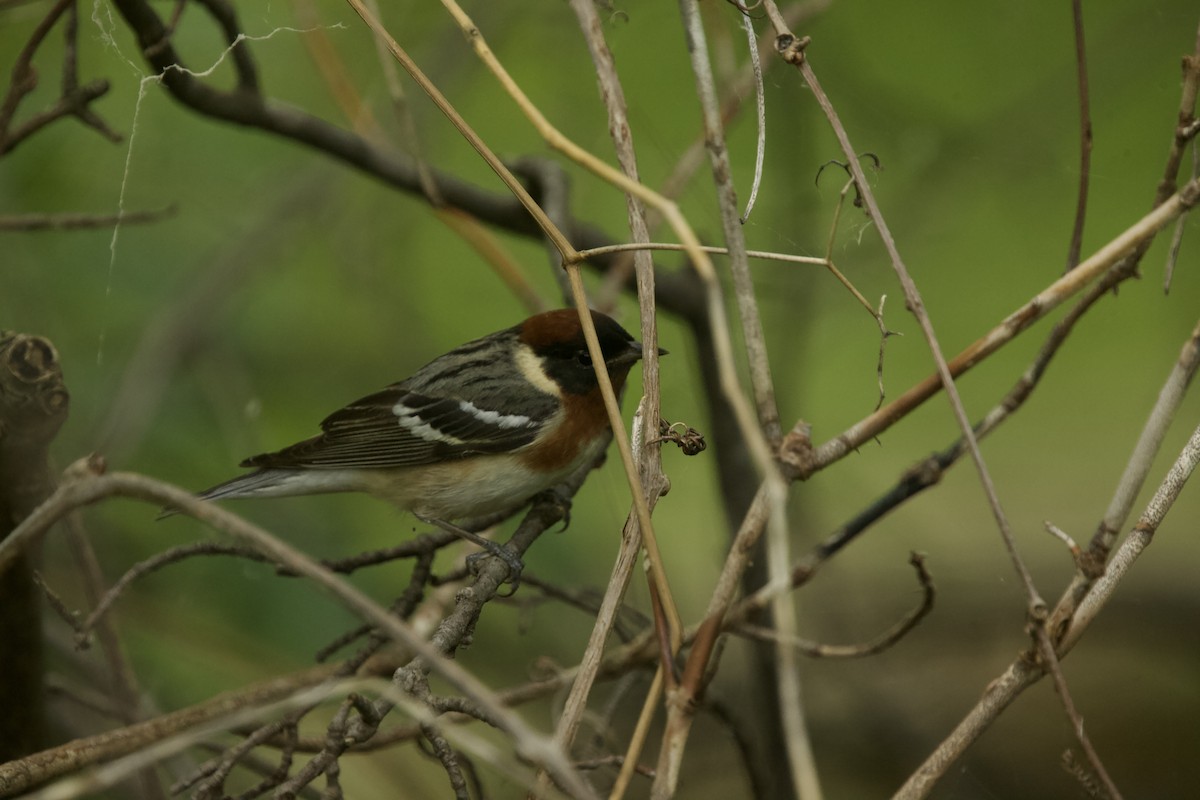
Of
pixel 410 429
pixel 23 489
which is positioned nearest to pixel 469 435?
pixel 410 429

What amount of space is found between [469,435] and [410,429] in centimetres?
20

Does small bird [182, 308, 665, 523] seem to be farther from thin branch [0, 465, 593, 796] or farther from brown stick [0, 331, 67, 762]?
thin branch [0, 465, 593, 796]

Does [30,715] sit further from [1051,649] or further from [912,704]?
[912,704]

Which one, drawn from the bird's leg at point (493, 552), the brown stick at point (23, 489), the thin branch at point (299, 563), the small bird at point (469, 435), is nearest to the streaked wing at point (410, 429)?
the small bird at point (469, 435)

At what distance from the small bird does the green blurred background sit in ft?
1.10

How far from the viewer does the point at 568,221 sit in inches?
127

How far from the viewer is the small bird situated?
3490mm

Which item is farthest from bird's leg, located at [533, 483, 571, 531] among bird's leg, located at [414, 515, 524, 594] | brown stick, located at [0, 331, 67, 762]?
brown stick, located at [0, 331, 67, 762]

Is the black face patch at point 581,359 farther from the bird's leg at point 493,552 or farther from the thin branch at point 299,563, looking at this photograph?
the thin branch at point 299,563

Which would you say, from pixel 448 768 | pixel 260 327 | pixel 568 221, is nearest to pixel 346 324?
pixel 260 327

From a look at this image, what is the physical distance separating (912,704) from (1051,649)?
2884mm

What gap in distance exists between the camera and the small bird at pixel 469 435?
Result: 137 inches

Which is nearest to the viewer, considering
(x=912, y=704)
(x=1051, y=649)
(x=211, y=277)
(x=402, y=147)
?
(x=1051, y=649)

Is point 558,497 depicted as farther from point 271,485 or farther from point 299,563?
point 299,563
